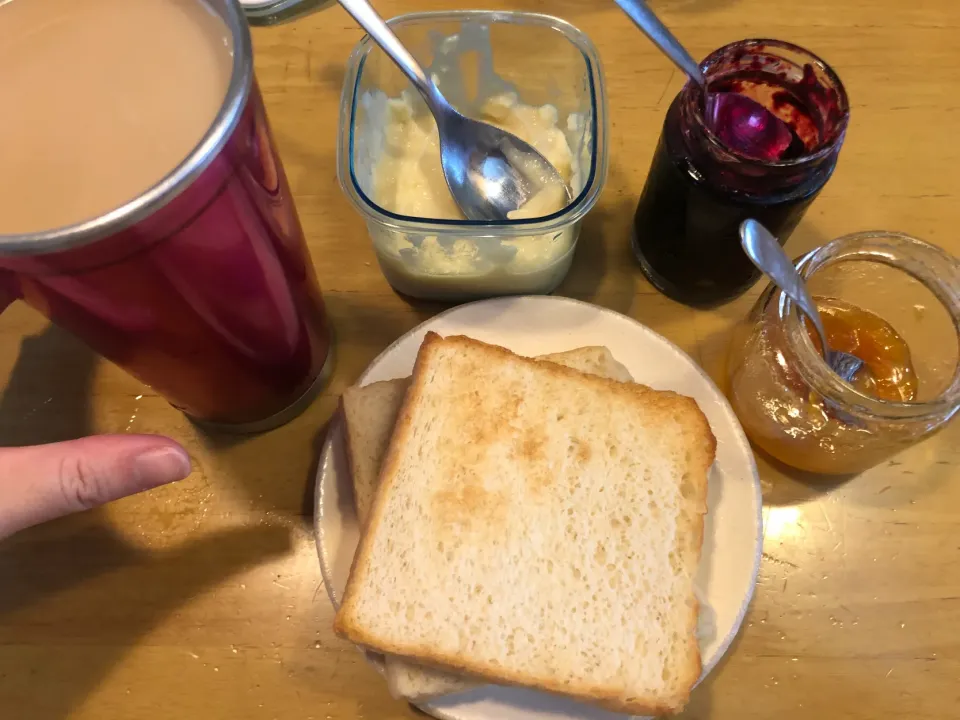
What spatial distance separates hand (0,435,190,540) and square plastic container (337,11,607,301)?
1.26 ft

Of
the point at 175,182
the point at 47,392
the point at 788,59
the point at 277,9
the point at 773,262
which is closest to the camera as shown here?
the point at 175,182

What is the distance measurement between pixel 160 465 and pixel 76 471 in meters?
0.07

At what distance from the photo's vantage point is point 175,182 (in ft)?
1.61

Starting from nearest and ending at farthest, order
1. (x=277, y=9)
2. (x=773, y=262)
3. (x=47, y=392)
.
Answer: (x=773, y=262) < (x=47, y=392) < (x=277, y=9)

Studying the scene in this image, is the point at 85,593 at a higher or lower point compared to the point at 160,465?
lower

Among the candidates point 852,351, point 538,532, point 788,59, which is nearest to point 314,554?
point 538,532

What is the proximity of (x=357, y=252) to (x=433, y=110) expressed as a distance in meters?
0.27

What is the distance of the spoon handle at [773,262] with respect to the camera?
28.2 inches

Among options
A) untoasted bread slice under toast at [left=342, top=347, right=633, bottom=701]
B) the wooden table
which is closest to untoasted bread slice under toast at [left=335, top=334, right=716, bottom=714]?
untoasted bread slice under toast at [left=342, top=347, right=633, bottom=701]

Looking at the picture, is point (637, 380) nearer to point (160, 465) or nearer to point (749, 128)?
point (749, 128)

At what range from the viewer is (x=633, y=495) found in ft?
2.65

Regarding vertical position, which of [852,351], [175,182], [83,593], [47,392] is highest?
[175,182]

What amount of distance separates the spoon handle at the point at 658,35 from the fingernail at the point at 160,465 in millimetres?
658

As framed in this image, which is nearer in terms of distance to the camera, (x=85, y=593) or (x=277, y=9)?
(x=85, y=593)
